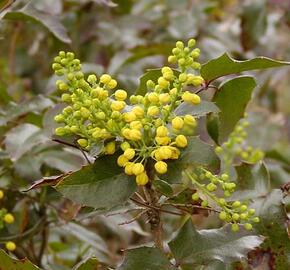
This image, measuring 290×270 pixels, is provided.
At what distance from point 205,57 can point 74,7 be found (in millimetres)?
431

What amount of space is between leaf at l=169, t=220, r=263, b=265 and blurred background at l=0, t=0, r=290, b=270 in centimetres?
10

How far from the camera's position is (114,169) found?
0.86 meters

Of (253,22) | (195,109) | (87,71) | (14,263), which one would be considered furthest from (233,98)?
(253,22)

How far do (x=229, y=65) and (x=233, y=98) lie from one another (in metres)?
0.10

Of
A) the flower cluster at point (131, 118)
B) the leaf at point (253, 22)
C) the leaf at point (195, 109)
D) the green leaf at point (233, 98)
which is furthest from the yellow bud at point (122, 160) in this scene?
the leaf at point (253, 22)

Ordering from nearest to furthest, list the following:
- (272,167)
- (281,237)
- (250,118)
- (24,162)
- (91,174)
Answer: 1. (91,174)
2. (281,237)
3. (24,162)
4. (272,167)
5. (250,118)

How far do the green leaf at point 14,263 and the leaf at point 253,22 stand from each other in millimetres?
1354

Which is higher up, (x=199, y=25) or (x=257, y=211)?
(x=257, y=211)

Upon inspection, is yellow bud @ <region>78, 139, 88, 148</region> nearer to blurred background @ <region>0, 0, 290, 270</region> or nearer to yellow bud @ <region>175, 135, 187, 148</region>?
yellow bud @ <region>175, 135, 187, 148</region>

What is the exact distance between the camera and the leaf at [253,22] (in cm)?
206

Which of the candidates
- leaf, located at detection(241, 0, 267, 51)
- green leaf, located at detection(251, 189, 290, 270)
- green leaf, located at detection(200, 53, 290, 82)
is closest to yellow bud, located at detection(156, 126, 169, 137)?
green leaf, located at detection(200, 53, 290, 82)

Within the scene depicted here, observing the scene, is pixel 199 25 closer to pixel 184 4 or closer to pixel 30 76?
pixel 184 4

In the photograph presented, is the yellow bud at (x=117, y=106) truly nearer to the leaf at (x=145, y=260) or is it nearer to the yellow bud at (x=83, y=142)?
the yellow bud at (x=83, y=142)

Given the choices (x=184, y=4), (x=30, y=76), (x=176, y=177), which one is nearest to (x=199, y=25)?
(x=184, y=4)
